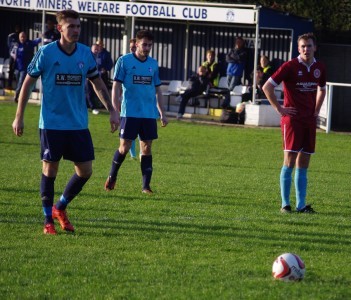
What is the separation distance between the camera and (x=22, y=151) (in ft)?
58.7

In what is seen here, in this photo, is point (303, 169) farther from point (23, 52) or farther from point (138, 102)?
point (23, 52)

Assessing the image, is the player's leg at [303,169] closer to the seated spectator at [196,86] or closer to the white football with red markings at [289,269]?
the white football with red markings at [289,269]

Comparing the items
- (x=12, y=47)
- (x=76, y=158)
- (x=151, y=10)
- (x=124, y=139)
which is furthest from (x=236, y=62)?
(x=76, y=158)

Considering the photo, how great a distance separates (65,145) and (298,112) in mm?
2906

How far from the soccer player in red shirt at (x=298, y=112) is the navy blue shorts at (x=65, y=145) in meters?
2.45

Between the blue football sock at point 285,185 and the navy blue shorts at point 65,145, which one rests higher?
the navy blue shorts at point 65,145

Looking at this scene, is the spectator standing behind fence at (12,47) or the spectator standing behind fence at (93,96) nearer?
the spectator standing behind fence at (93,96)

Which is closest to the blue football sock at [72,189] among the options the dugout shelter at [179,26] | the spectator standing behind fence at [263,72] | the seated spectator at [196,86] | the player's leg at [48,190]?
the player's leg at [48,190]

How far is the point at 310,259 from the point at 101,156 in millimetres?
9887

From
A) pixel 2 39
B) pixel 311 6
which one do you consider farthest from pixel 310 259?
pixel 2 39

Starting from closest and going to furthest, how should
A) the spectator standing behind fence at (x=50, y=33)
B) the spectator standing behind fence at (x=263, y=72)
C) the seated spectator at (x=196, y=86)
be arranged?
1. the spectator standing behind fence at (x=263, y=72)
2. the seated spectator at (x=196, y=86)
3. the spectator standing behind fence at (x=50, y=33)

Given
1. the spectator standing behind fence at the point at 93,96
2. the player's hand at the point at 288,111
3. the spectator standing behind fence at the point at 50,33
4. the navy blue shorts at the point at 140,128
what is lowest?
the spectator standing behind fence at the point at 93,96

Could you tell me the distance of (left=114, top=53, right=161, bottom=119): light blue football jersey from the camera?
12.3 metres

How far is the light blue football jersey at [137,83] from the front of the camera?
40.4 feet
